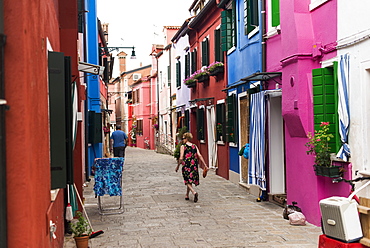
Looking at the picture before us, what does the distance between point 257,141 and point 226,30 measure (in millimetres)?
5302

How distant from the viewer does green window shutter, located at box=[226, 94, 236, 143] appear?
603 inches

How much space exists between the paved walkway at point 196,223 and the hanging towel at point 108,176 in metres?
0.54

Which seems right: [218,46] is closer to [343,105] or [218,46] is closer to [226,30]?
[226,30]

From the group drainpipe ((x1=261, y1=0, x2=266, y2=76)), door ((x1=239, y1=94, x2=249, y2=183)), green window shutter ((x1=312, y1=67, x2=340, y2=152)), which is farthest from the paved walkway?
drainpipe ((x1=261, y1=0, x2=266, y2=76))

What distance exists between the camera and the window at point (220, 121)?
17.1 meters

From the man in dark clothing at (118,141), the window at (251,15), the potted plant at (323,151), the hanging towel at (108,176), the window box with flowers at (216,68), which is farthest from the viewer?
the man in dark clothing at (118,141)

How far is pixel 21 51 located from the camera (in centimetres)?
342

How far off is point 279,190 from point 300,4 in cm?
461

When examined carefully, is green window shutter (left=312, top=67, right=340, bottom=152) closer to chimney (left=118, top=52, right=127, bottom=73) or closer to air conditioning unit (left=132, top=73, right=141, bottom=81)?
air conditioning unit (left=132, top=73, right=141, bottom=81)

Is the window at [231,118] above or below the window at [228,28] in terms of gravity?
below

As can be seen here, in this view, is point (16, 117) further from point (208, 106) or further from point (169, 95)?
point (169, 95)

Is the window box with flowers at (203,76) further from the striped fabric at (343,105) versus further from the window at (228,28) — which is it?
the striped fabric at (343,105)

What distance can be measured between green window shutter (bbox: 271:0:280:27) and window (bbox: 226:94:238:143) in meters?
4.58

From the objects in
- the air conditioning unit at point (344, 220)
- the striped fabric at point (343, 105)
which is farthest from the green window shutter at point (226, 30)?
the air conditioning unit at point (344, 220)
